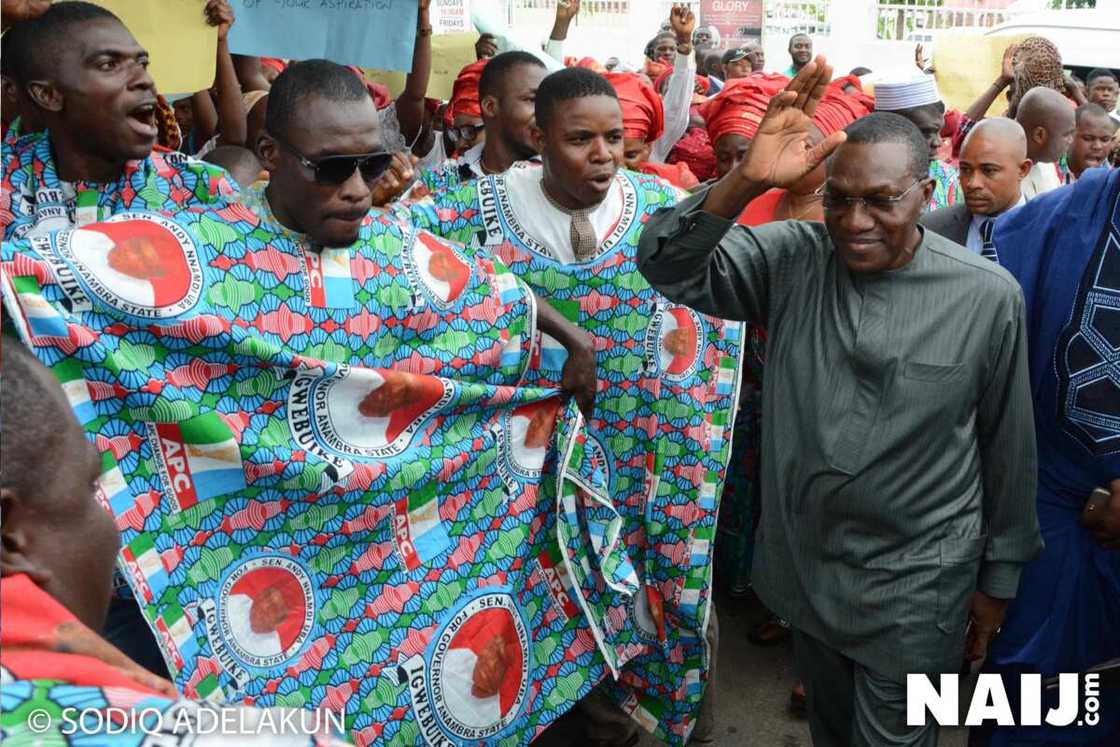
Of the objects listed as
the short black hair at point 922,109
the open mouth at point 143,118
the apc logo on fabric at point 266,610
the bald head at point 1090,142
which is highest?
the open mouth at point 143,118

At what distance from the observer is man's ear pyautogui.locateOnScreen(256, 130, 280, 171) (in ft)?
9.96

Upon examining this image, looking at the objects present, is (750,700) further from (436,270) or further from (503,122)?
(503,122)

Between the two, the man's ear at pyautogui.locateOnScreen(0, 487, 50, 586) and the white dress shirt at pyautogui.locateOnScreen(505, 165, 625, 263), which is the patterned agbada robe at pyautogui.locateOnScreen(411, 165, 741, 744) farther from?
the man's ear at pyautogui.locateOnScreen(0, 487, 50, 586)

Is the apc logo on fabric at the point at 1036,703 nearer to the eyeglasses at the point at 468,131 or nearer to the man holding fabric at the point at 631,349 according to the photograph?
the man holding fabric at the point at 631,349

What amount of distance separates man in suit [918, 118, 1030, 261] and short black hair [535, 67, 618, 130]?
1.33 meters

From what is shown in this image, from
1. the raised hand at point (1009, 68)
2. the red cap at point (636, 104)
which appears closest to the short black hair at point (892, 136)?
the red cap at point (636, 104)

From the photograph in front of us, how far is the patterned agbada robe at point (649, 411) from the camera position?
368 centimetres

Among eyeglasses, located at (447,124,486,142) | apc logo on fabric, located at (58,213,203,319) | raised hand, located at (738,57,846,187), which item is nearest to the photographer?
apc logo on fabric, located at (58,213,203,319)

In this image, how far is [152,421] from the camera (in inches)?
104

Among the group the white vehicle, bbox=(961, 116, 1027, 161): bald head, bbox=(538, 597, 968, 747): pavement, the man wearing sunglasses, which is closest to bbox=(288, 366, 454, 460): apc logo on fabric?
the man wearing sunglasses

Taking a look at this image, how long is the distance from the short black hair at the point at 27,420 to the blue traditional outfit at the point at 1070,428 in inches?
101

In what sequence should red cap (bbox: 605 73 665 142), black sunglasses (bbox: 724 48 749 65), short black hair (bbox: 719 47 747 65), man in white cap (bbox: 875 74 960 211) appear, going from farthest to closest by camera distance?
short black hair (bbox: 719 47 747 65) < black sunglasses (bbox: 724 48 749 65) < red cap (bbox: 605 73 665 142) < man in white cap (bbox: 875 74 960 211)

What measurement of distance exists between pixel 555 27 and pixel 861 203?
428 centimetres

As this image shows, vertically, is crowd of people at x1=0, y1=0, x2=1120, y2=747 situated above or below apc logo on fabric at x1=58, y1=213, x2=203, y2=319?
below
